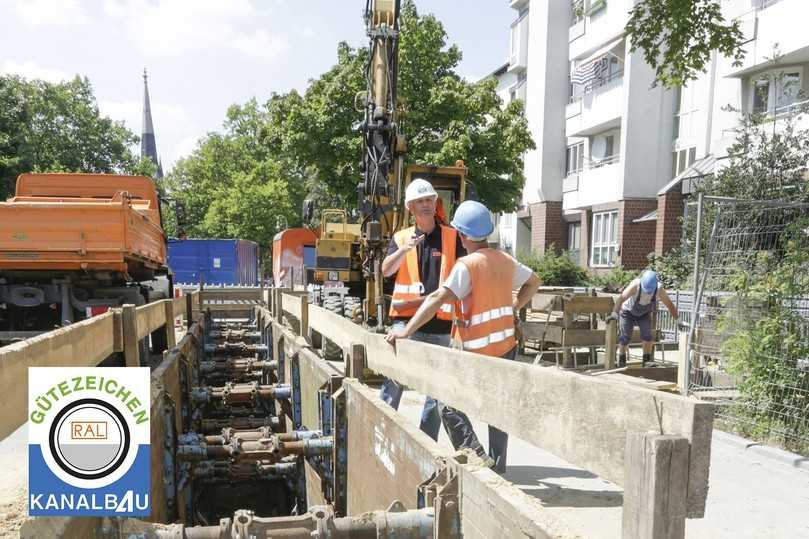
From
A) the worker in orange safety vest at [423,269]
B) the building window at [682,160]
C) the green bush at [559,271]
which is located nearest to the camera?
the worker in orange safety vest at [423,269]

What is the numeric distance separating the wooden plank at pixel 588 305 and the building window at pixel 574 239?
58.4 ft

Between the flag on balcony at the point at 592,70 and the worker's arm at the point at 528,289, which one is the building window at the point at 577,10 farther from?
the worker's arm at the point at 528,289

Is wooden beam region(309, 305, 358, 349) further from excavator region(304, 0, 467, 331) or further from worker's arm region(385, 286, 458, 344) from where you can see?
excavator region(304, 0, 467, 331)

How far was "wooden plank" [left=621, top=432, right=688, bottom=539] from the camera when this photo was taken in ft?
4.76

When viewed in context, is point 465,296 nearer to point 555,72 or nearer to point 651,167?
point 651,167

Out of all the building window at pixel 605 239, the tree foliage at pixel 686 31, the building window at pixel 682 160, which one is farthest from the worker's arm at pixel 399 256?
the building window at pixel 605 239

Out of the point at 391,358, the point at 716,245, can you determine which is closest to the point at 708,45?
the point at 716,245

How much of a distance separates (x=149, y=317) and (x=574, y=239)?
25300 millimetres

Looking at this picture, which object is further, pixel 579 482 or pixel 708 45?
pixel 708 45

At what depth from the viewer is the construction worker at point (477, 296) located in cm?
356

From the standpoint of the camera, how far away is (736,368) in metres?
6.19

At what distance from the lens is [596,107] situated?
25422mm

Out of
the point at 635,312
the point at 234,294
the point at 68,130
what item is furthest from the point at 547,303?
the point at 68,130

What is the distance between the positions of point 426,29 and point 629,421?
2081cm
